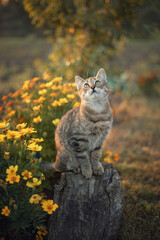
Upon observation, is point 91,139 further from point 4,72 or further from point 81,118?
point 4,72

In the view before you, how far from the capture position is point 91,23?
5480mm

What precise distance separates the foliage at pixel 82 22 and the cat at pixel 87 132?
2560mm

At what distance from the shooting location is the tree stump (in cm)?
224

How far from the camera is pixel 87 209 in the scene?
2295 millimetres

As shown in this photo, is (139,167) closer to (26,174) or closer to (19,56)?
(26,174)

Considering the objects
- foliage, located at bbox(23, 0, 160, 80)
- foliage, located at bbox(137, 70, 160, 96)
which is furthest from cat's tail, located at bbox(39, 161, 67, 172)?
foliage, located at bbox(137, 70, 160, 96)

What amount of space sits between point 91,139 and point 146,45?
1636 cm

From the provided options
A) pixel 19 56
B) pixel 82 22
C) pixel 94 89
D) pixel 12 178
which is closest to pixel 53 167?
pixel 12 178

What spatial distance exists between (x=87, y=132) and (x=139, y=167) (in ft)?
7.12

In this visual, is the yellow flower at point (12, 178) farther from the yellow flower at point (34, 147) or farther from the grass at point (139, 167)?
the grass at point (139, 167)

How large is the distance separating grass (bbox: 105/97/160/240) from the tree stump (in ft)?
1.30

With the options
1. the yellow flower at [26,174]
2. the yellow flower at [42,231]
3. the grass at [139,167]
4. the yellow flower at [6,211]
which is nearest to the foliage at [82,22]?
the grass at [139,167]

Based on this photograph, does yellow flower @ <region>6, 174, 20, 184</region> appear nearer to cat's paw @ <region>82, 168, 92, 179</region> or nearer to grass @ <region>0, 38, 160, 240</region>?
cat's paw @ <region>82, 168, 92, 179</region>

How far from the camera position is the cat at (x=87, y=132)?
2.53 m
